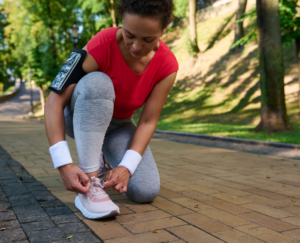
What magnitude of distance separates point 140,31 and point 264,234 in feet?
4.93

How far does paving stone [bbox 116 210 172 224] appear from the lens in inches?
89.7

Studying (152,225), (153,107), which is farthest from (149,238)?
(153,107)

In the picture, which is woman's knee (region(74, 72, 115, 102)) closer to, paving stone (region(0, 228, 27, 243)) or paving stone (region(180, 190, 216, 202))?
paving stone (region(0, 228, 27, 243))

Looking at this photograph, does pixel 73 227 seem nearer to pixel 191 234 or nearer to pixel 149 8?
pixel 191 234

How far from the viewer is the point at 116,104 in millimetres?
2764

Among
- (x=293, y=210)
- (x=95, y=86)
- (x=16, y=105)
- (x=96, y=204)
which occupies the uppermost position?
(x=16, y=105)

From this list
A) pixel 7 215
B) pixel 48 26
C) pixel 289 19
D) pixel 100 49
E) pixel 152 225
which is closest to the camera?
pixel 152 225

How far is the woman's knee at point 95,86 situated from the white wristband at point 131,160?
0.46 meters

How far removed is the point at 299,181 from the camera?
12.0ft

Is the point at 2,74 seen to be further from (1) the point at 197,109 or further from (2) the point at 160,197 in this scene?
(2) the point at 160,197

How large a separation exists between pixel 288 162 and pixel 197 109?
10054mm

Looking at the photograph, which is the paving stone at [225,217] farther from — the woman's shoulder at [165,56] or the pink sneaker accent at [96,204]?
the woman's shoulder at [165,56]

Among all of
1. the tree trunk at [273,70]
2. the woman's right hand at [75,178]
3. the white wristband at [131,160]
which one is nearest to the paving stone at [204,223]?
the white wristband at [131,160]

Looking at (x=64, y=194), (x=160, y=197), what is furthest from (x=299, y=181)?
(x=64, y=194)
